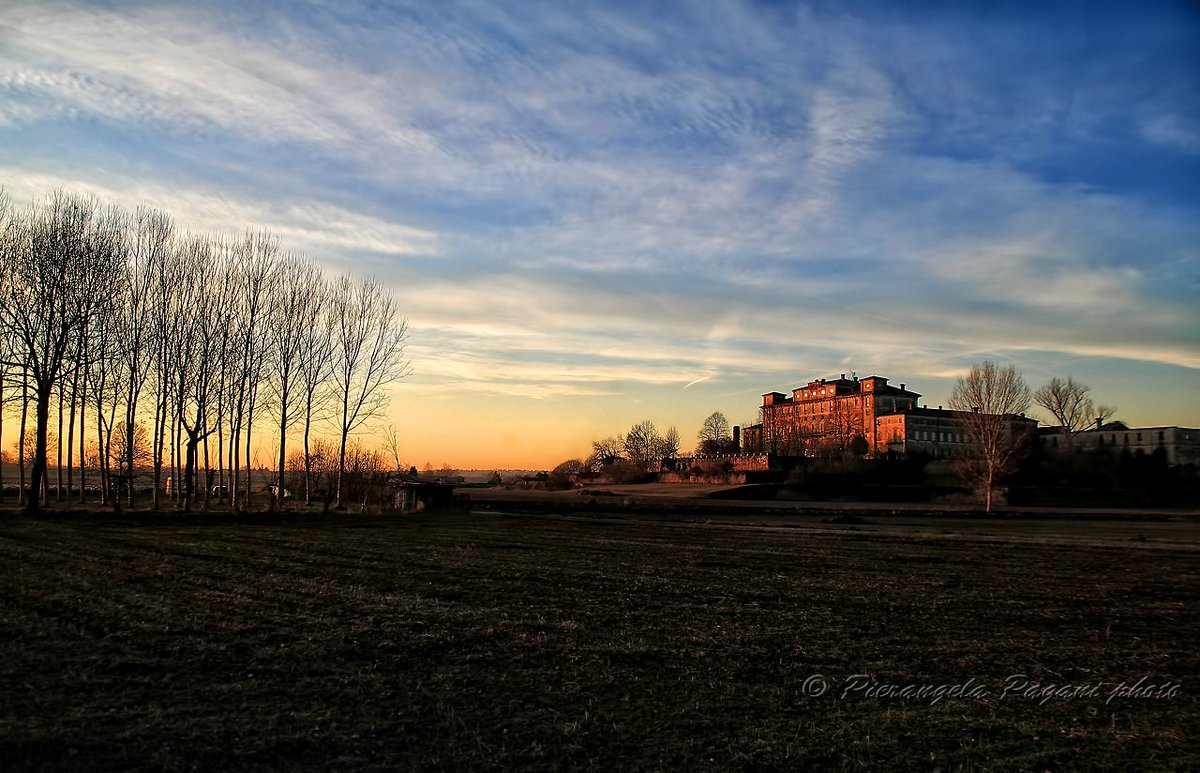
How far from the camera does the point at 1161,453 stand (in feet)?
337

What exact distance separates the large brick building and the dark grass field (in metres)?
114

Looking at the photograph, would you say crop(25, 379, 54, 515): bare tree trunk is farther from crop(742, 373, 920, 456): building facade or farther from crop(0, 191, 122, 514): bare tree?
crop(742, 373, 920, 456): building facade

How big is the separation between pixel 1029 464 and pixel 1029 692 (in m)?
99.0

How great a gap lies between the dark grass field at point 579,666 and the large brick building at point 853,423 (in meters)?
114

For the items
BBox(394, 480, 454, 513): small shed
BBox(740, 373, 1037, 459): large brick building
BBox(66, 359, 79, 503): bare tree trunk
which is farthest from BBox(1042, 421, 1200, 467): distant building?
BBox(66, 359, 79, 503): bare tree trunk

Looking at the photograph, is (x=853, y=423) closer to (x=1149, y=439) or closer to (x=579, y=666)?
(x=1149, y=439)

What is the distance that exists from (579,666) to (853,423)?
506ft

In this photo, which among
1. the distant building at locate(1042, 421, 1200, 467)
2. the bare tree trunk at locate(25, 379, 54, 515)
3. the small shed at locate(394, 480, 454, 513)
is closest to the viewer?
the bare tree trunk at locate(25, 379, 54, 515)

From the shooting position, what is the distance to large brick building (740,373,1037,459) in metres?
140

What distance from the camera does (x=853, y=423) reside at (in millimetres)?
155000

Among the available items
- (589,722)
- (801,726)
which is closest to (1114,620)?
(801,726)

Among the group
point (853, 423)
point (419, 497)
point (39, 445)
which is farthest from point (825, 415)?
point (39, 445)

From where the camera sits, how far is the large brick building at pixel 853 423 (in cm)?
14050

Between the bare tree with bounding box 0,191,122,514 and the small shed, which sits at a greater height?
the bare tree with bounding box 0,191,122,514
